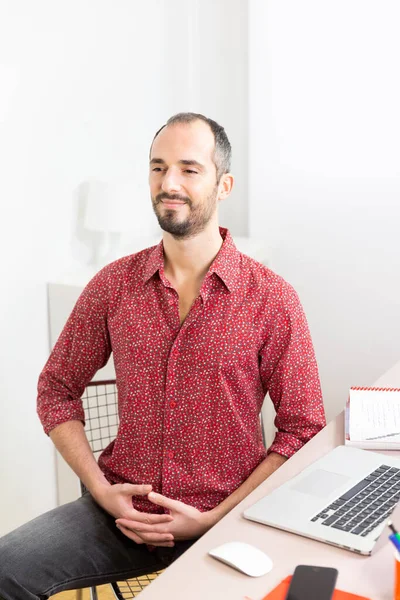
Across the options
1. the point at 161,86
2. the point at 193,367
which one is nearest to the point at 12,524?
the point at 193,367

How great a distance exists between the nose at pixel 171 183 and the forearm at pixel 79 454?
0.55m

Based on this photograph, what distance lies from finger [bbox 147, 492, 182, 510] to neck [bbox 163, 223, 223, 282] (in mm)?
456

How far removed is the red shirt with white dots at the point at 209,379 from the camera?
5.22ft

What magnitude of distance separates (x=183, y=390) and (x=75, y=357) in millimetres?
289

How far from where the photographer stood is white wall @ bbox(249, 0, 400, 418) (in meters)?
2.94

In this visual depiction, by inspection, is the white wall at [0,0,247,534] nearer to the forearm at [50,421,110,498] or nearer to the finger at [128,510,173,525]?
the forearm at [50,421,110,498]

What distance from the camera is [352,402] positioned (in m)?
1.73

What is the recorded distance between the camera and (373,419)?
5.30 feet

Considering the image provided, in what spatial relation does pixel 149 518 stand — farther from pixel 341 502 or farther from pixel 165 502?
pixel 341 502

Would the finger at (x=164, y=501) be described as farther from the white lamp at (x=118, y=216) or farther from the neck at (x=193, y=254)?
the white lamp at (x=118, y=216)

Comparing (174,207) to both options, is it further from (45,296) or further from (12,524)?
(12,524)

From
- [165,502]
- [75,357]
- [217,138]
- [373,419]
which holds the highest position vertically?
[217,138]

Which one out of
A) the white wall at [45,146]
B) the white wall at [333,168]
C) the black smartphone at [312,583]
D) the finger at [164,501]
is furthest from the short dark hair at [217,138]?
the white wall at [333,168]

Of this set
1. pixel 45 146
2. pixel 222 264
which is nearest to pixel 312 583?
pixel 222 264
